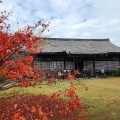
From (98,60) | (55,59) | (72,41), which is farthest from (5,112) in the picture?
(72,41)

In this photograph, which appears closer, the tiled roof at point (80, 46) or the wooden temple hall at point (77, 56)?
the wooden temple hall at point (77, 56)

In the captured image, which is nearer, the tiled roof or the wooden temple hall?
the wooden temple hall

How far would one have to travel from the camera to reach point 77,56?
108 ft

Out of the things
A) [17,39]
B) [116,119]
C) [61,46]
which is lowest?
[116,119]

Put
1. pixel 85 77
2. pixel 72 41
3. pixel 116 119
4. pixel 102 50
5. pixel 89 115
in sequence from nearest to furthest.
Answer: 1. pixel 116 119
2. pixel 89 115
3. pixel 85 77
4. pixel 102 50
5. pixel 72 41

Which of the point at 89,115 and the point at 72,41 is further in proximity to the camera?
the point at 72,41

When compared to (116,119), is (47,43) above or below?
above

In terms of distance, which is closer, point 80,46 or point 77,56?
point 77,56

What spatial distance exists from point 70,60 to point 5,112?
21.8m

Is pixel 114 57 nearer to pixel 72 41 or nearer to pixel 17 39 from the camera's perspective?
pixel 72 41

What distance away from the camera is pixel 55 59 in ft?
106

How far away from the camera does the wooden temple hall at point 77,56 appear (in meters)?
31.9

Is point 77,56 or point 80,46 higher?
point 80,46

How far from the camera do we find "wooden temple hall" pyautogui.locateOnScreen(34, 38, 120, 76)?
105 ft
